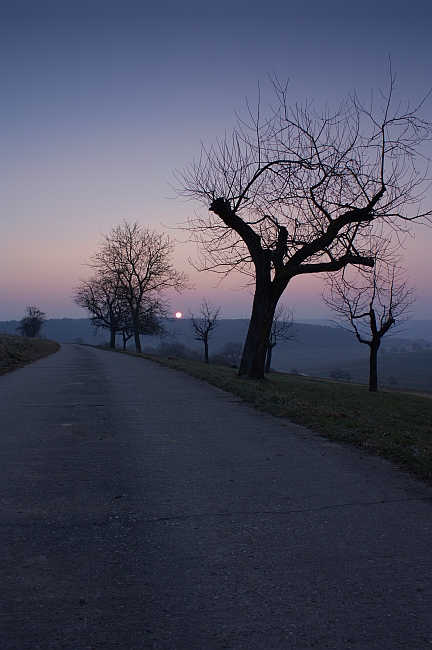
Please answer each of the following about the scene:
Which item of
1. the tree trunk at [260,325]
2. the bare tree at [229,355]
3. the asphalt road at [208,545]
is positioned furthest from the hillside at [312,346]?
the asphalt road at [208,545]

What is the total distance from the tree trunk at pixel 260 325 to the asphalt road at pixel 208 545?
28.9ft

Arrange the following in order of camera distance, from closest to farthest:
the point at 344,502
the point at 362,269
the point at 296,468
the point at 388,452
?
1. the point at 344,502
2. the point at 296,468
3. the point at 388,452
4. the point at 362,269

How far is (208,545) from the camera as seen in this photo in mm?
3586

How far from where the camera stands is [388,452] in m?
6.13

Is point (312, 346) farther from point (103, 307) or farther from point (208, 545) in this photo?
point (208, 545)

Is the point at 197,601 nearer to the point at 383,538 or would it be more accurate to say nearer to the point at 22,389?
the point at 383,538

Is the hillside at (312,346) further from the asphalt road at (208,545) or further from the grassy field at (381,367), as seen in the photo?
the asphalt road at (208,545)

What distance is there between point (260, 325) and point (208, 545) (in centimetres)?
1239

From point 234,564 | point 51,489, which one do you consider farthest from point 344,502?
point 51,489

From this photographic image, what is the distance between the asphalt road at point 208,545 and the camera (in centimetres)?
266

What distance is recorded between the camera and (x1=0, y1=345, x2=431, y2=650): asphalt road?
266cm

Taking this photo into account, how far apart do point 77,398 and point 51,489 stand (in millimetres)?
6001

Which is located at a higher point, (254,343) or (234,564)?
(254,343)

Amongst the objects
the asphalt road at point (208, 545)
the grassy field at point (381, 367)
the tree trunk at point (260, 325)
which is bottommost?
the grassy field at point (381, 367)
